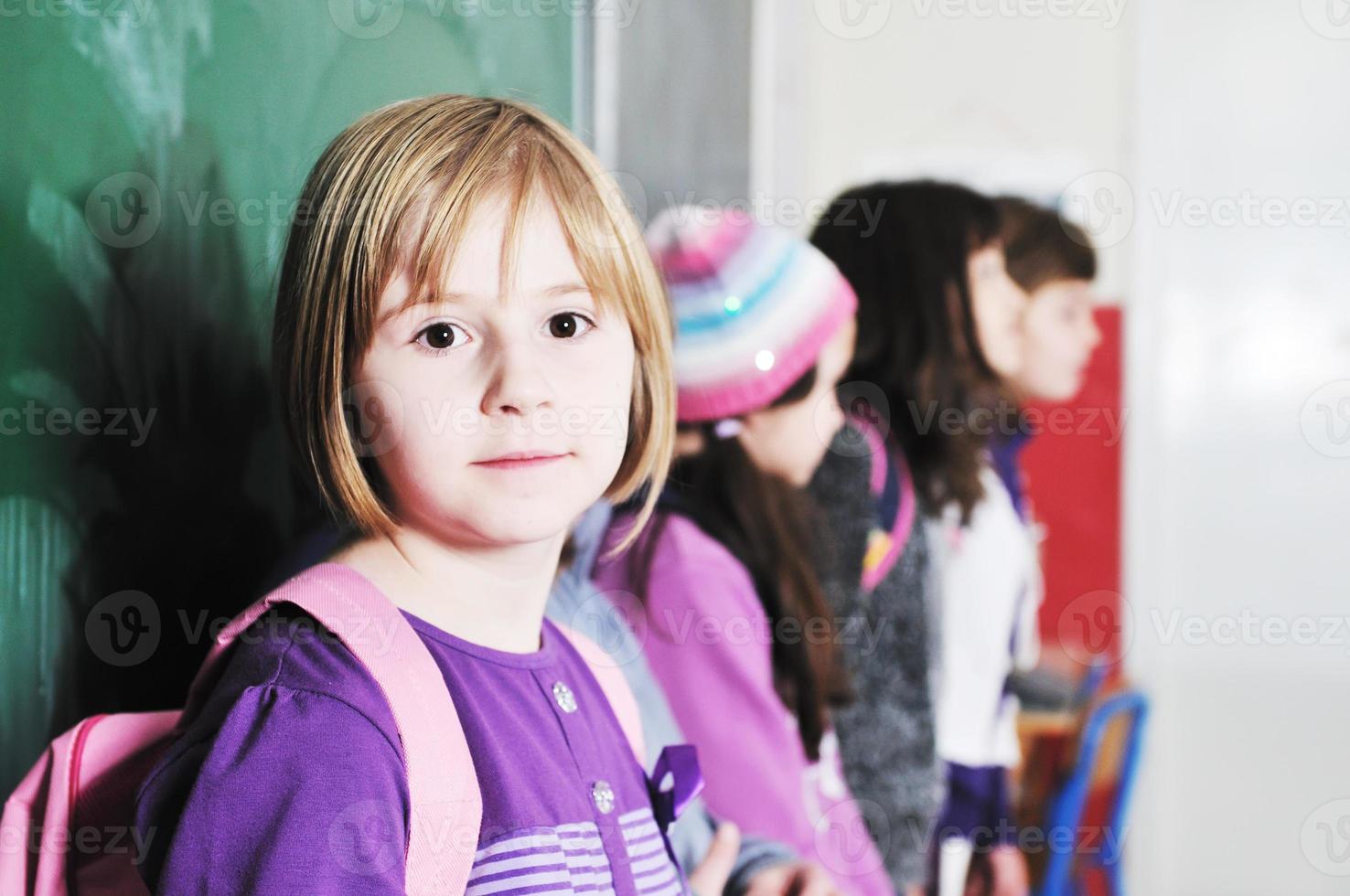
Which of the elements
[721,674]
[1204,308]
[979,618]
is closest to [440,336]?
[721,674]

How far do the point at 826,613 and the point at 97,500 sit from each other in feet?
2.21

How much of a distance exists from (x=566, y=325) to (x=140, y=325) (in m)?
0.31

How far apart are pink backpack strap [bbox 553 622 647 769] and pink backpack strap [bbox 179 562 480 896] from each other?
7.5 inches

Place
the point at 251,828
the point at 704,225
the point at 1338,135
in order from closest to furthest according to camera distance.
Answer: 1. the point at 251,828
2. the point at 704,225
3. the point at 1338,135

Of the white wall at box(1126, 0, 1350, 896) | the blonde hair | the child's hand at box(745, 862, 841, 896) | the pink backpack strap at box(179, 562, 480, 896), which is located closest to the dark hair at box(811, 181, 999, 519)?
the child's hand at box(745, 862, 841, 896)

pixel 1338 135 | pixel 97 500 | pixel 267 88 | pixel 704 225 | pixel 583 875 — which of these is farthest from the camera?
pixel 1338 135

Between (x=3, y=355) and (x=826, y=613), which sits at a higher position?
(x=3, y=355)

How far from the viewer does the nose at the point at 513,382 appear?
67 centimetres

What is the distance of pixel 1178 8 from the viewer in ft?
8.48

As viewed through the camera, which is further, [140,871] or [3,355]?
[3,355]

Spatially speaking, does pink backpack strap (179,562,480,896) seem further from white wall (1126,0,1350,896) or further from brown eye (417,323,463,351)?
white wall (1126,0,1350,896)

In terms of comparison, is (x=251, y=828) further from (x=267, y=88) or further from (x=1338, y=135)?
(x=1338, y=135)

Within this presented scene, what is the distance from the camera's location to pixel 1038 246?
1619mm

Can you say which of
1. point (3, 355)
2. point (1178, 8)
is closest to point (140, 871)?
point (3, 355)
